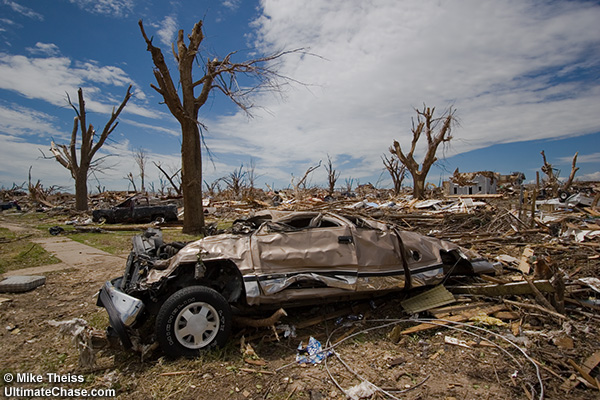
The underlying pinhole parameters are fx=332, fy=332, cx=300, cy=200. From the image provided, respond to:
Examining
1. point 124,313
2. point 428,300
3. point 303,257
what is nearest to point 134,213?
point 124,313

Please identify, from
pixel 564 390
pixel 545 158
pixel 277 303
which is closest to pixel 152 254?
pixel 277 303

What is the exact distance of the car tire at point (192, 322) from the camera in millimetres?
3445

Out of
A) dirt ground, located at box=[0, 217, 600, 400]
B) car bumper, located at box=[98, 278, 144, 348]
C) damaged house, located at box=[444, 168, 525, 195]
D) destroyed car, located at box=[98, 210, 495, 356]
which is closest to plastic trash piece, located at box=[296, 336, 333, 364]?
dirt ground, located at box=[0, 217, 600, 400]

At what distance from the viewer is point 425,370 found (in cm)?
335

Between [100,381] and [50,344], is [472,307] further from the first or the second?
[50,344]

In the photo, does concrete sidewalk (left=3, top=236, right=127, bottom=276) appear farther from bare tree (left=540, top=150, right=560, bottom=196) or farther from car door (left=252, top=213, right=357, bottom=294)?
bare tree (left=540, top=150, right=560, bottom=196)

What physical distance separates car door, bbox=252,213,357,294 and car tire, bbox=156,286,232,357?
1.80ft

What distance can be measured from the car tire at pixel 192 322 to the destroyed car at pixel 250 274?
1 cm

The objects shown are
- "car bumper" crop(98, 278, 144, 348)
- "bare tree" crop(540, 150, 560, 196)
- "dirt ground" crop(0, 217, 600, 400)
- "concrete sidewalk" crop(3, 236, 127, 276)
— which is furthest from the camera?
"bare tree" crop(540, 150, 560, 196)

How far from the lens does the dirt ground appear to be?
9.95ft

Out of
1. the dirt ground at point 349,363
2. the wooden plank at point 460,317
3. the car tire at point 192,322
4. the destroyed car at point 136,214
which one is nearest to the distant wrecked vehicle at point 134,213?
the destroyed car at point 136,214

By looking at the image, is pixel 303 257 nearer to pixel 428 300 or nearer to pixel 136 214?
pixel 428 300

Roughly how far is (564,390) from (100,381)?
4291 mm

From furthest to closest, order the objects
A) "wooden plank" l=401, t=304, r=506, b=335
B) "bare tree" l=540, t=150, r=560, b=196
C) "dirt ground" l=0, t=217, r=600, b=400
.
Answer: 1. "bare tree" l=540, t=150, r=560, b=196
2. "wooden plank" l=401, t=304, r=506, b=335
3. "dirt ground" l=0, t=217, r=600, b=400
